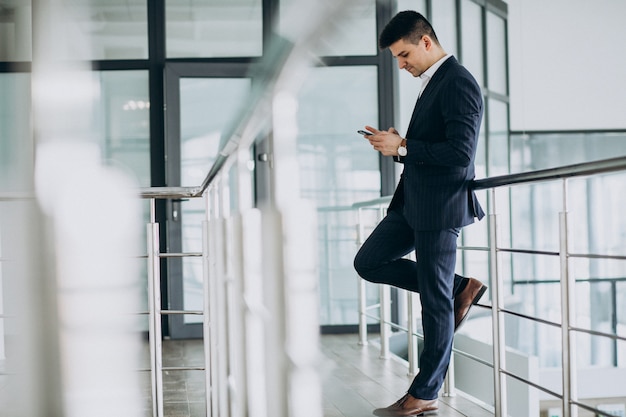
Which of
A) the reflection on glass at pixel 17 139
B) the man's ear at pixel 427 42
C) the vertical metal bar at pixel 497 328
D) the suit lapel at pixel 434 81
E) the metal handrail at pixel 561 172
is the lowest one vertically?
the vertical metal bar at pixel 497 328

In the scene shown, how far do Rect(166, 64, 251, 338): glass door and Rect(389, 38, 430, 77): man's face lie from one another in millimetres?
2423

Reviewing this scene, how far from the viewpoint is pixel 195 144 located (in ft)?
14.5

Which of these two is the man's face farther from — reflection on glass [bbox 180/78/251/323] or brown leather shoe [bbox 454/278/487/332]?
reflection on glass [bbox 180/78/251/323]

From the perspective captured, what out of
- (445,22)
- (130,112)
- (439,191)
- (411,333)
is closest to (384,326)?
(411,333)

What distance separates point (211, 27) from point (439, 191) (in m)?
2.81

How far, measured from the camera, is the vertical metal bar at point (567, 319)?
71.3 inches

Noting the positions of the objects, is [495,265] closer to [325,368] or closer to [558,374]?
[325,368]

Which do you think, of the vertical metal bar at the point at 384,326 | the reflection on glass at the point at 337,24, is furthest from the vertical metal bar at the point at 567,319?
the vertical metal bar at the point at 384,326

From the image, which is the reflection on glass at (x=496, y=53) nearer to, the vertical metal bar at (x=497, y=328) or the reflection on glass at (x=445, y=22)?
the reflection on glass at (x=445, y=22)

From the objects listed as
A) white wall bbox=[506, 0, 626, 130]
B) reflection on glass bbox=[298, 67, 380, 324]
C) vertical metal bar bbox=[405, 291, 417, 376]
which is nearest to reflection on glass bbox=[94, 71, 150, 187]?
reflection on glass bbox=[298, 67, 380, 324]

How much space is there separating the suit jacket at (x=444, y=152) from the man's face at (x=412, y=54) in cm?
5

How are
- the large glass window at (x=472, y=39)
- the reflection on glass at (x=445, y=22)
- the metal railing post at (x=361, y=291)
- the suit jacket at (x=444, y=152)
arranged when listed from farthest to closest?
the large glass window at (x=472, y=39), the reflection on glass at (x=445, y=22), the metal railing post at (x=361, y=291), the suit jacket at (x=444, y=152)

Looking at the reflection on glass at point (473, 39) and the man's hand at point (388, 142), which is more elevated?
the reflection on glass at point (473, 39)

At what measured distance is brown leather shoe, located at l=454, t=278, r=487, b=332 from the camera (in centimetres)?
220
